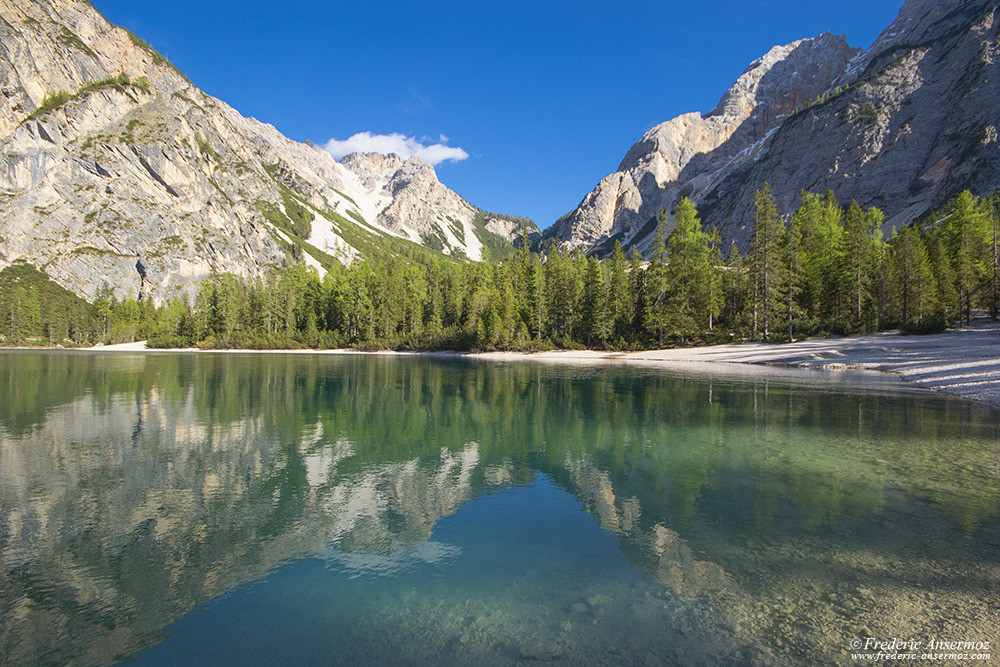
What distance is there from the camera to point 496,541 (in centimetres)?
820

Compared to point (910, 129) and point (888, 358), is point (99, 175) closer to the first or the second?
point (888, 358)

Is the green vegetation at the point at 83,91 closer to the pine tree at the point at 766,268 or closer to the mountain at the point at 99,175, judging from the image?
the mountain at the point at 99,175

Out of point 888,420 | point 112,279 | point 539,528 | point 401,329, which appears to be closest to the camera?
point 539,528

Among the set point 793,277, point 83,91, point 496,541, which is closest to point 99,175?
point 83,91

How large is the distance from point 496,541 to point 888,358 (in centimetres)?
4080

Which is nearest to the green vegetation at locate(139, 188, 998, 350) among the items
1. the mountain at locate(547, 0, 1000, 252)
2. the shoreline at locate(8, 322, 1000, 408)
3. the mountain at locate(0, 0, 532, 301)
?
the shoreline at locate(8, 322, 1000, 408)

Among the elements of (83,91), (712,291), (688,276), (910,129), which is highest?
(83,91)

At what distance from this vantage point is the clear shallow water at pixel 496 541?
17.8 feet

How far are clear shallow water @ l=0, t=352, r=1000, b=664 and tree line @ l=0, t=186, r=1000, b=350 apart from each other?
36428 millimetres

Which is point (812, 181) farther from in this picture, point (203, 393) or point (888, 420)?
point (203, 393)

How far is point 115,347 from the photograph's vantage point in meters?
106

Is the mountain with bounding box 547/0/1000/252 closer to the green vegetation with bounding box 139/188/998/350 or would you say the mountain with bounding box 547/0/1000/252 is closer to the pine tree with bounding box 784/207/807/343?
the green vegetation with bounding box 139/188/998/350

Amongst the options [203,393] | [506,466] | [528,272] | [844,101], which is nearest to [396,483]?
[506,466]

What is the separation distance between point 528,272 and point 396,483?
6890 cm
